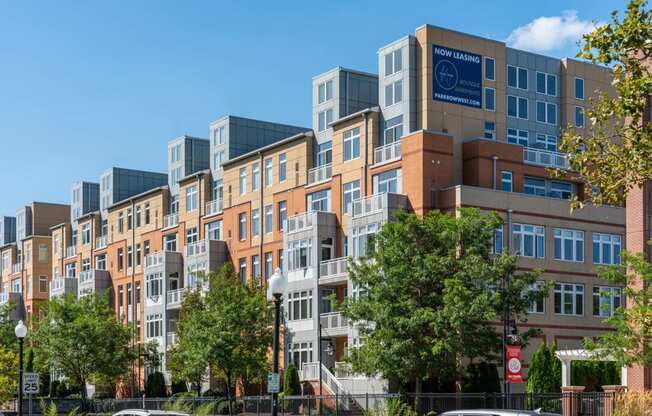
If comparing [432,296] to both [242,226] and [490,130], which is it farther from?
[242,226]

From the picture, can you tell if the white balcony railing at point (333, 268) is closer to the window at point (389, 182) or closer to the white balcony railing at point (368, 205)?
the white balcony railing at point (368, 205)

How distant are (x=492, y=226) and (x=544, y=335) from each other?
45.4 feet

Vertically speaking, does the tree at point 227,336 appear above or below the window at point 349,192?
below

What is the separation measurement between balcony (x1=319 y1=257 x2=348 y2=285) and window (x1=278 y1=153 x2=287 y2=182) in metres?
8.52

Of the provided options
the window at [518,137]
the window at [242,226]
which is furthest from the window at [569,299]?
the window at [242,226]

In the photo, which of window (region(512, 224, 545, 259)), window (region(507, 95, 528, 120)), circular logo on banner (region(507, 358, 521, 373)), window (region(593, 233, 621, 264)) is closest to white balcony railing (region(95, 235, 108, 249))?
window (region(507, 95, 528, 120))

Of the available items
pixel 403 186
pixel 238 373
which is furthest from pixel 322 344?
pixel 403 186

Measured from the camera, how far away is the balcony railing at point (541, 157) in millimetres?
57625

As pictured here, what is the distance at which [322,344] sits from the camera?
58.5 m

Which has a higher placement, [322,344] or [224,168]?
[224,168]

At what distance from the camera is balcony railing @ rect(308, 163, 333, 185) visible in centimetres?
6103

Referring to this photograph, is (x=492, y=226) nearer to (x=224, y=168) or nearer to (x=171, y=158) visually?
(x=224, y=168)

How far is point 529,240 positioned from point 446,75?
9.52 meters

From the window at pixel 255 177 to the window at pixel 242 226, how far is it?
73.5 inches
